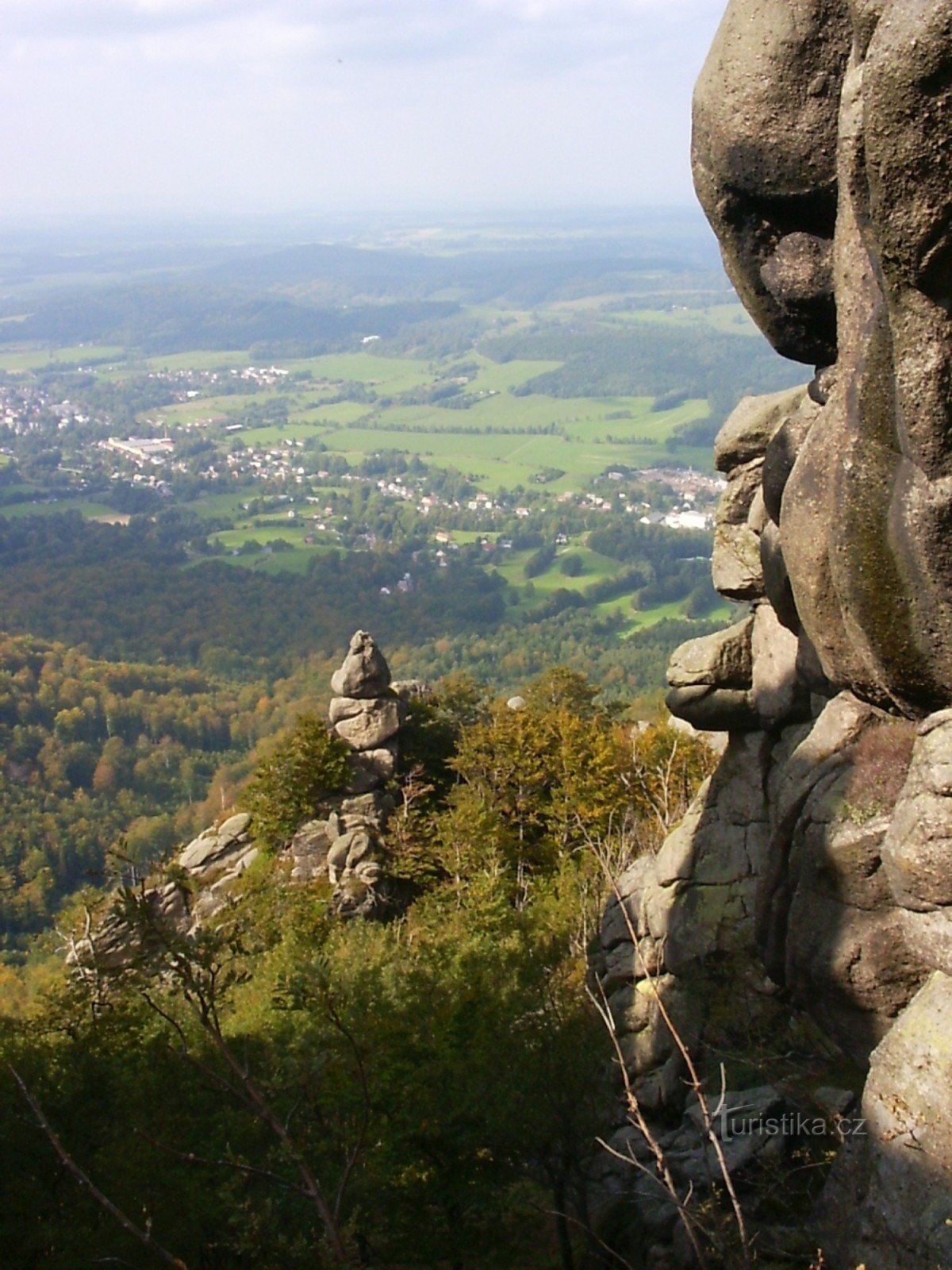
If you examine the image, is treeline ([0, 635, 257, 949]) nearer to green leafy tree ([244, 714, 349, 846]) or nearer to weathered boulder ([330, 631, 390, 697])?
green leafy tree ([244, 714, 349, 846])

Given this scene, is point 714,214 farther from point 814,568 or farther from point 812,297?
point 814,568

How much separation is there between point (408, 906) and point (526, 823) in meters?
3.34

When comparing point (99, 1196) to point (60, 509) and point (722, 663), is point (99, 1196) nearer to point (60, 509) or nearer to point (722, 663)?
point (722, 663)

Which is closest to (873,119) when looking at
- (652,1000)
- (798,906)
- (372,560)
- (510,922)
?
(798,906)

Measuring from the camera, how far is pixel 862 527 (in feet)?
20.9

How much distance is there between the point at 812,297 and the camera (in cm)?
692

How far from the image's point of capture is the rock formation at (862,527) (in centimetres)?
557

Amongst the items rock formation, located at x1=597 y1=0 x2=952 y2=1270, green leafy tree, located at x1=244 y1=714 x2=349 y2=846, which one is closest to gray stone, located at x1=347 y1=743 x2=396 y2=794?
green leafy tree, located at x1=244 y1=714 x2=349 y2=846

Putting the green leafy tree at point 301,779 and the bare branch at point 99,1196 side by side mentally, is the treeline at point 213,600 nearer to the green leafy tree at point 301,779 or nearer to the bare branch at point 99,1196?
the green leafy tree at point 301,779

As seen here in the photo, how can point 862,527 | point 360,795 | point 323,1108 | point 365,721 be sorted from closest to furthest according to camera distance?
point 862,527 < point 323,1108 < point 360,795 < point 365,721

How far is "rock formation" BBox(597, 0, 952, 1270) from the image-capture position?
5574 mm

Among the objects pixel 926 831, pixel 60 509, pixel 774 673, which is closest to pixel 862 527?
pixel 926 831

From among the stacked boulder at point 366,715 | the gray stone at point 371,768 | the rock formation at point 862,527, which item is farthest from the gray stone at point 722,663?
the gray stone at point 371,768

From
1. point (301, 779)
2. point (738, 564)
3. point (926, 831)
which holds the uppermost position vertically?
point (738, 564)
